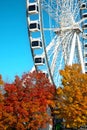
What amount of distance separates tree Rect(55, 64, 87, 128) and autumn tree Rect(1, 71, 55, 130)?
126 centimetres

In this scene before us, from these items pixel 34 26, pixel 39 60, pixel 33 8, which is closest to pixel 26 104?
pixel 39 60

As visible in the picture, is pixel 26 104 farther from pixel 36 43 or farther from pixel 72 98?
pixel 36 43

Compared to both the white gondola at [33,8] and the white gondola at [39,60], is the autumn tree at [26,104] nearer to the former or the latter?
the white gondola at [39,60]

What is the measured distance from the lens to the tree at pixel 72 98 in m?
55.2

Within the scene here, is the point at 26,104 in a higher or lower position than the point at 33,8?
lower

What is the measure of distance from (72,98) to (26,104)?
18.0 feet

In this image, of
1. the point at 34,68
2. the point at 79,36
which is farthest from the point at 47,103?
the point at 79,36

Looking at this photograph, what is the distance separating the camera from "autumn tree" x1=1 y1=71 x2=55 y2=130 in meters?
53.4

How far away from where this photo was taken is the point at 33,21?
56438mm

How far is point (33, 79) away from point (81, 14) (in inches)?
637

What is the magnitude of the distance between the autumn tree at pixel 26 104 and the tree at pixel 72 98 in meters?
1.26

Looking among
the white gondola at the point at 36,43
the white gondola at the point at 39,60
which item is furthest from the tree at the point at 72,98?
the white gondola at the point at 36,43

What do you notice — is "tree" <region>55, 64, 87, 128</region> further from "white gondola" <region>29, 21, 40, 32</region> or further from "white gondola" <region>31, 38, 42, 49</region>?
"white gondola" <region>29, 21, 40, 32</region>

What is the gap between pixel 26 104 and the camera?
5419 cm
